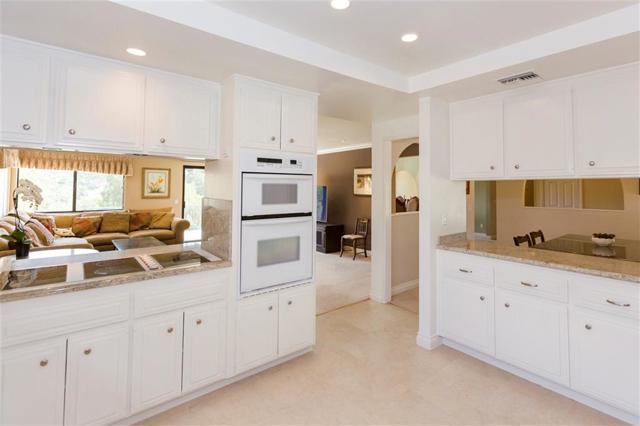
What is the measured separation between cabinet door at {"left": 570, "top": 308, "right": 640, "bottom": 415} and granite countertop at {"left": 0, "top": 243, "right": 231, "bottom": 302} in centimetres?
259

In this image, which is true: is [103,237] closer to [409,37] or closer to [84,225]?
[84,225]

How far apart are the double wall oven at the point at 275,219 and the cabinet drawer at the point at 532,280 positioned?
1.64m

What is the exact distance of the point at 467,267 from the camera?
9.41 feet

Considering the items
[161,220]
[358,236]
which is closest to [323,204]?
[358,236]

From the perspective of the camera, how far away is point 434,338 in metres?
3.08

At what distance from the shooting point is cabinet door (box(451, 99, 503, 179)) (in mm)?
2881

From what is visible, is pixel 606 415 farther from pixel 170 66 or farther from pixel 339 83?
pixel 170 66

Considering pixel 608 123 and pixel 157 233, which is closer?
pixel 608 123

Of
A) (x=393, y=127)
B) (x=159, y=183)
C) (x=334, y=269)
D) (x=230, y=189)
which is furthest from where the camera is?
(x=159, y=183)

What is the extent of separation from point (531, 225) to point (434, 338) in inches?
182

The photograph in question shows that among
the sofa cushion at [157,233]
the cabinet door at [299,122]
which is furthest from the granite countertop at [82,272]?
the sofa cushion at [157,233]

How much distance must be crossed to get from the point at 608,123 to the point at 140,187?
8585 mm

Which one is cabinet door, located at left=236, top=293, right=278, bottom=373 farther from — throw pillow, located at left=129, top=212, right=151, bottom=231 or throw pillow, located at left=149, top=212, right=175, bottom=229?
throw pillow, located at left=129, top=212, right=151, bottom=231

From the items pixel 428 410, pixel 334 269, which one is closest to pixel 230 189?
pixel 428 410
